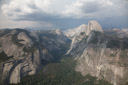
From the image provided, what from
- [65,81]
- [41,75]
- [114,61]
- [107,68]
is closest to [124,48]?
[114,61]

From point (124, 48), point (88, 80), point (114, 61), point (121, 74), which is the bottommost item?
point (88, 80)

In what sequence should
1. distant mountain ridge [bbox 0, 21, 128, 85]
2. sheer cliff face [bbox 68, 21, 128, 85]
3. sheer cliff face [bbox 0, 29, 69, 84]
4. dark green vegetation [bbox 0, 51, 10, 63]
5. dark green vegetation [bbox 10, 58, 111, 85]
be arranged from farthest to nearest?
1. dark green vegetation [bbox 0, 51, 10, 63]
2. sheer cliff face [bbox 0, 29, 69, 84]
3. dark green vegetation [bbox 10, 58, 111, 85]
4. distant mountain ridge [bbox 0, 21, 128, 85]
5. sheer cliff face [bbox 68, 21, 128, 85]

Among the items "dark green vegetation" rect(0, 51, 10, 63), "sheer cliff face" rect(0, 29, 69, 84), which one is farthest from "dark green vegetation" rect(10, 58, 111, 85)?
"dark green vegetation" rect(0, 51, 10, 63)

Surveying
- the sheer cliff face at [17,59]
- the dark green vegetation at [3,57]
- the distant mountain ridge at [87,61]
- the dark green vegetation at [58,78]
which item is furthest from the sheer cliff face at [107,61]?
the dark green vegetation at [3,57]

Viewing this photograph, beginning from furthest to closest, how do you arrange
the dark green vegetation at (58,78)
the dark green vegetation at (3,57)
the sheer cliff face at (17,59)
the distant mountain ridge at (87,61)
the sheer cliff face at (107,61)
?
the dark green vegetation at (3,57)
the sheer cliff face at (17,59)
the dark green vegetation at (58,78)
the distant mountain ridge at (87,61)
the sheer cliff face at (107,61)

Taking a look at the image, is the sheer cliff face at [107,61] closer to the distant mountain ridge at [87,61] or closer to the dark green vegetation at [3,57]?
the distant mountain ridge at [87,61]

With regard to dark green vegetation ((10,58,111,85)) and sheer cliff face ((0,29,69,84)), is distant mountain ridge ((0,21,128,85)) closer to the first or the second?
sheer cliff face ((0,29,69,84))

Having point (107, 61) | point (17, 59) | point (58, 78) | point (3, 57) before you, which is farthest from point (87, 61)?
point (3, 57)

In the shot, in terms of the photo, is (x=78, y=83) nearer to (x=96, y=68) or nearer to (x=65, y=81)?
(x=65, y=81)

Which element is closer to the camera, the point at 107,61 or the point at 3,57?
the point at 107,61

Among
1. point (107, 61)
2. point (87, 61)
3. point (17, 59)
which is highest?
point (17, 59)

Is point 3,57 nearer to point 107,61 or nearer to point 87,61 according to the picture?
point 87,61
